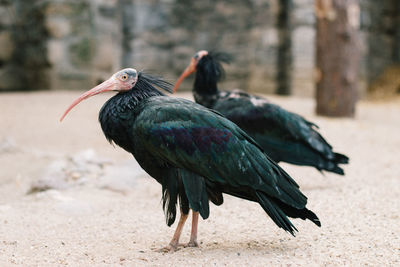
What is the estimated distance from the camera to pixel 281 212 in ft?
11.1

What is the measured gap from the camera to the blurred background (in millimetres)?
9438

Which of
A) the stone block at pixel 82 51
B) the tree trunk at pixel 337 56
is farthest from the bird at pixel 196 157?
the stone block at pixel 82 51

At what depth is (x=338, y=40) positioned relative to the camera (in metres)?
8.86

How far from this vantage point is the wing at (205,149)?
3.32 m

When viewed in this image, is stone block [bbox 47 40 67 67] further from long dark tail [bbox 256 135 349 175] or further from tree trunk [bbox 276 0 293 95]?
long dark tail [bbox 256 135 349 175]

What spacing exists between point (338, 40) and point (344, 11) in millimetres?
439

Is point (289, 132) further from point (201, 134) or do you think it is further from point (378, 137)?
point (378, 137)

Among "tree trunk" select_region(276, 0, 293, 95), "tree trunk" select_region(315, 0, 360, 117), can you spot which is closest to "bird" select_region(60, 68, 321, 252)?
"tree trunk" select_region(315, 0, 360, 117)

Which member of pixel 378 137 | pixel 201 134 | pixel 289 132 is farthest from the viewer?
pixel 378 137

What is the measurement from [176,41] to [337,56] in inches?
139

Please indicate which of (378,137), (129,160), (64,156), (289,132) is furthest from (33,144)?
(378,137)

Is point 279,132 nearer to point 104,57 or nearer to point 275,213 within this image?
point 275,213

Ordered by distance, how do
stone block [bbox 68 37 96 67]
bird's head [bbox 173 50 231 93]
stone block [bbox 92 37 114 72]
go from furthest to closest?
1. stone block [bbox 92 37 114 72]
2. stone block [bbox 68 37 96 67]
3. bird's head [bbox 173 50 231 93]

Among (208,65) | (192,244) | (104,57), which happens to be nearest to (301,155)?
(208,65)
